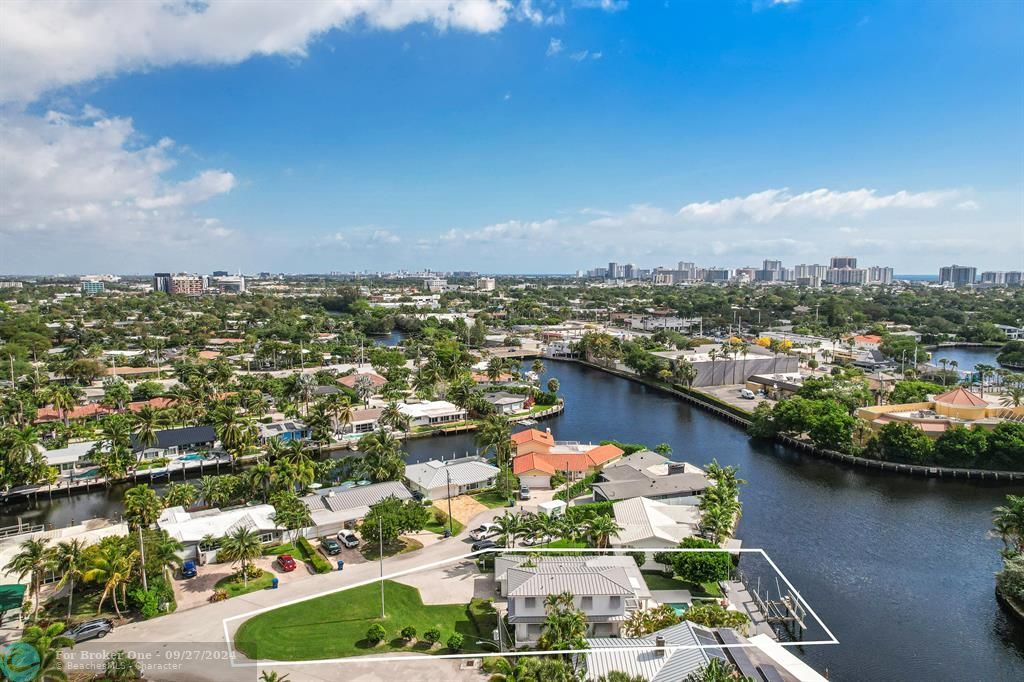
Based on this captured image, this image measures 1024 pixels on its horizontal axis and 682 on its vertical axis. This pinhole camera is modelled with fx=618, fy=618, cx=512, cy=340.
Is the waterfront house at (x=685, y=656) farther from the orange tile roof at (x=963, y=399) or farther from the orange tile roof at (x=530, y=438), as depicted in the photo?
the orange tile roof at (x=963, y=399)

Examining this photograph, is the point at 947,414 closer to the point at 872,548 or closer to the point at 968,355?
the point at 872,548

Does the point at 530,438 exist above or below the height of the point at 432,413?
above

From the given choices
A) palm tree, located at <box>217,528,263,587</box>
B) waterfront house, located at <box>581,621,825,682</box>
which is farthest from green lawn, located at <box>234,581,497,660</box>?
waterfront house, located at <box>581,621,825,682</box>

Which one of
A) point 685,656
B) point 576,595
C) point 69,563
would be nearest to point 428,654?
point 576,595

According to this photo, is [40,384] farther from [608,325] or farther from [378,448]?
[608,325]

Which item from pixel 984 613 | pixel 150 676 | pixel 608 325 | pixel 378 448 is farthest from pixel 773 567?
pixel 608 325
